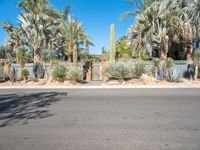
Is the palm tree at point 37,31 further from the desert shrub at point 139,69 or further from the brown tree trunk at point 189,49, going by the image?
the brown tree trunk at point 189,49

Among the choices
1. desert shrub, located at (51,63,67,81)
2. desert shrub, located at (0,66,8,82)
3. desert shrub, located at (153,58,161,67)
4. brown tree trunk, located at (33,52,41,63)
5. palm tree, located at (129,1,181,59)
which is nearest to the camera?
desert shrub, located at (51,63,67,81)

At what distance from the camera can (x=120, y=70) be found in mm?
20953

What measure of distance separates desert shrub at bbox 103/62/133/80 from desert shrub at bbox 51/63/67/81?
406 cm

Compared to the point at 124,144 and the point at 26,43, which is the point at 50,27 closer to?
the point at 26,43

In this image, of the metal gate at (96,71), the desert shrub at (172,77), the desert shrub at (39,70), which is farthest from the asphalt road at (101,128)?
the metal gate at (96,71)

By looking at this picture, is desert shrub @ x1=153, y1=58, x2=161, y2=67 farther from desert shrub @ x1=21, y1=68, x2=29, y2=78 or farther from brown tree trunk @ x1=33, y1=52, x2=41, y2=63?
brown tree trunk @ x1=33, y1=52, x2=41, y2=63

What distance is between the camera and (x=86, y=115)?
25.7 ft

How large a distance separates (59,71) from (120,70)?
559 centimetres

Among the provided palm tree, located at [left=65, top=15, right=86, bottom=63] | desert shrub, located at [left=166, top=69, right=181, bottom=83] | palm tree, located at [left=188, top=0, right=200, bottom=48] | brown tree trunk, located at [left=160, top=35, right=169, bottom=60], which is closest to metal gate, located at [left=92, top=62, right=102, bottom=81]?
palm tree, located at [left=65, top=15, right=86, bottom=63]

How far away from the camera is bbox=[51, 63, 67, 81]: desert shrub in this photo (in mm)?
21578

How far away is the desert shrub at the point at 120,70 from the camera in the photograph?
68.8 ft

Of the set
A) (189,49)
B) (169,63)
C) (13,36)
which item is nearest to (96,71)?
(169,63)

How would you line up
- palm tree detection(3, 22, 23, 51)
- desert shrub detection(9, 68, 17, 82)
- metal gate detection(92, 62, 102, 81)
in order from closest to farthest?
desert shrub detection(9, 68, 17, 82) → metal gate detection(92, 62, 102, 81) → palm tree detection(3, 22, 23, 51)

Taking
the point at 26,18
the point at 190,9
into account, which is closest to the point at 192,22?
the point at 190,9
